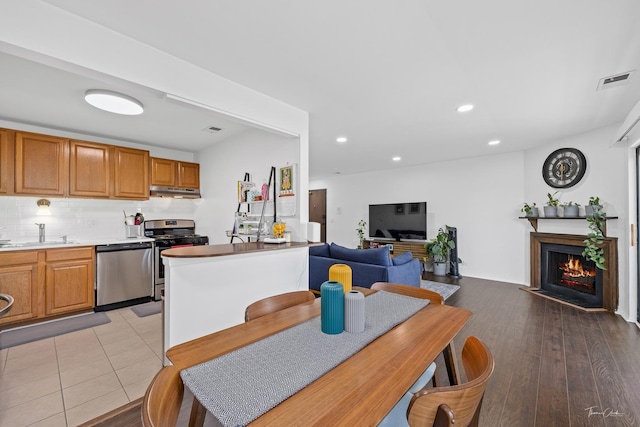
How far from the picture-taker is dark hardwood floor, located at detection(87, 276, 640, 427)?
1667 mm

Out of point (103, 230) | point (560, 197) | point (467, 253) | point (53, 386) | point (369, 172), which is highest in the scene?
point (369, 172)

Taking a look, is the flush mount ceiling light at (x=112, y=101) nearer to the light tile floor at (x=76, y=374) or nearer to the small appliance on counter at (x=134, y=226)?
the small appliance on counter at (x=134, y=226)

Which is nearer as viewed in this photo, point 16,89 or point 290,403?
point 290,403

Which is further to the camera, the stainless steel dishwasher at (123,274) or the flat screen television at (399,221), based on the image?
the flat screen television at (399,221)

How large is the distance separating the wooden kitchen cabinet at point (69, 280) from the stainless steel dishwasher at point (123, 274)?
0.10m

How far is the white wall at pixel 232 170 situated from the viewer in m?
3.02

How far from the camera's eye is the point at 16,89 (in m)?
2.49

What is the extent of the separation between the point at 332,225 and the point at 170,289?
5.94 meters

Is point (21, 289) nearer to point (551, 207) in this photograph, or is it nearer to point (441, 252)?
point (441, 252)

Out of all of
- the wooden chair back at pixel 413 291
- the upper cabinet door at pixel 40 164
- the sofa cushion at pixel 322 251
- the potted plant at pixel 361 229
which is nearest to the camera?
the wooden chair back at pixel 413 291

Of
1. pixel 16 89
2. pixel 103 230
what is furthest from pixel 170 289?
pixel 103 230

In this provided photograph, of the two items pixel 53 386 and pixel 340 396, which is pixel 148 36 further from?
pixel 53 386

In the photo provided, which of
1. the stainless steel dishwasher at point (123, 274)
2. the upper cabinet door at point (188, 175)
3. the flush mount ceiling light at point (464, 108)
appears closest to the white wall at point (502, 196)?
the flush mount ceiling light at point (464, 108)

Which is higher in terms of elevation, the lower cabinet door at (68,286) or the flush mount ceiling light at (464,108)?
the flush mount ceiling light at (464,108)
